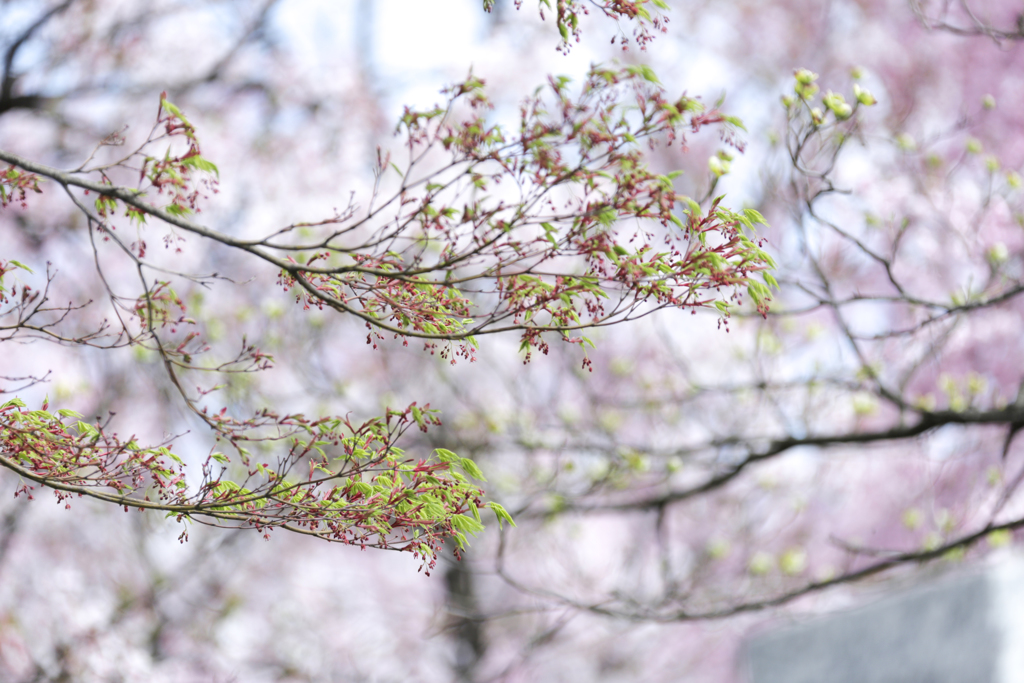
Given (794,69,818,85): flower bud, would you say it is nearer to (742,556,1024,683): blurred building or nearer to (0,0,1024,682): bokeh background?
(0,0,1024,682): bokeh background

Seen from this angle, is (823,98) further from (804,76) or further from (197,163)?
(197,163)

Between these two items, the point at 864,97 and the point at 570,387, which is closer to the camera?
the point at 864,97

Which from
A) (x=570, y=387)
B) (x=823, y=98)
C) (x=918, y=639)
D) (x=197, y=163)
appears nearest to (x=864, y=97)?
(x=823, y=98)

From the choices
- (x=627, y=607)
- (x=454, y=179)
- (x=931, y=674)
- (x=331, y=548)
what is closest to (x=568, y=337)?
(x=454, y=179)

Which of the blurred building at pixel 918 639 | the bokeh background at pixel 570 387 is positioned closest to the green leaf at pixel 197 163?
the bokeh background at pixel 570 387

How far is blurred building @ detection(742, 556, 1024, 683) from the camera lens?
460 cm

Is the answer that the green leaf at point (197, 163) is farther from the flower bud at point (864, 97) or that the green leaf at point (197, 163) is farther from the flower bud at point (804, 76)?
the flower bud at point (864, 97)

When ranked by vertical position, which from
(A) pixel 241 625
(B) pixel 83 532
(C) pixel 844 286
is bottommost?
(A) pixel 241 625

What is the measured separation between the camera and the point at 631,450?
15.5 ft

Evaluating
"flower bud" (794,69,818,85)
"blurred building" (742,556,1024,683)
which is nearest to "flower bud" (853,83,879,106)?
"flower bud" (794,69,818,85)

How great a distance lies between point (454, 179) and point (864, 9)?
9514 millimetres

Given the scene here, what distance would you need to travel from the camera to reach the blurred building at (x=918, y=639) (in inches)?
181

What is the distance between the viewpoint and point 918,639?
4.95 metres

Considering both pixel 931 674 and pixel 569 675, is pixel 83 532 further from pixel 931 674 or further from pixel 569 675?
pixel 931 674
